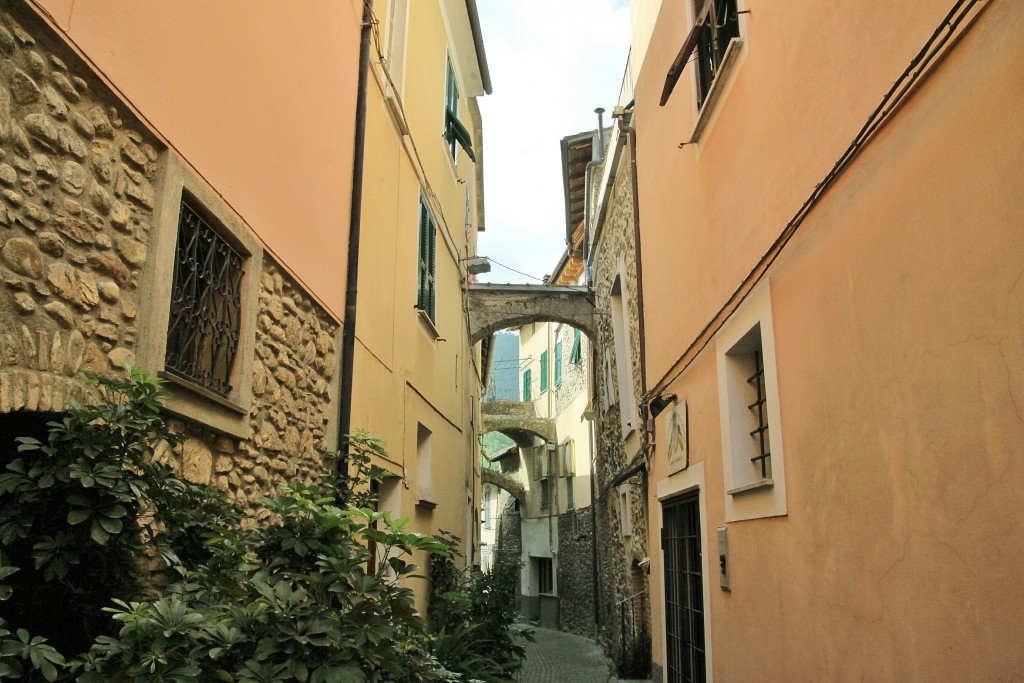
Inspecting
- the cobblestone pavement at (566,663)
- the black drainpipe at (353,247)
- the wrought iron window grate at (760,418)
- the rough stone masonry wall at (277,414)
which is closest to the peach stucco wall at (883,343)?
the wrought iron window grate at (760,418)

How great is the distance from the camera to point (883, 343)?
9.82ft

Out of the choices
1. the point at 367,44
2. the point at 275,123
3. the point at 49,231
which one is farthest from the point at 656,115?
the point at 49,231

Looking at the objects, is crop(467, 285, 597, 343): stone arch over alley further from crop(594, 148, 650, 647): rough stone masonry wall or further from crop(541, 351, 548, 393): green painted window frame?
crop(541, 351, 548, 393): green painted window frame

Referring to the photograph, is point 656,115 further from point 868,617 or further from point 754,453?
point 868,617

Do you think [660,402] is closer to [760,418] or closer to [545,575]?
[760,418]

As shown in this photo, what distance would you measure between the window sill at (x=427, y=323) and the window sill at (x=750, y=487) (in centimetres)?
421

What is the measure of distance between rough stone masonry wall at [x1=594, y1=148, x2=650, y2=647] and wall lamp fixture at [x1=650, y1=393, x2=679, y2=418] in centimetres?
153

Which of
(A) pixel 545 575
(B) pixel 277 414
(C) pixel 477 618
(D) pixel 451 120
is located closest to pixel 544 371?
(A) pixel 545 575

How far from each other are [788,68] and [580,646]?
14372mm

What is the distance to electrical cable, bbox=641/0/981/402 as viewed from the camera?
2.53 m

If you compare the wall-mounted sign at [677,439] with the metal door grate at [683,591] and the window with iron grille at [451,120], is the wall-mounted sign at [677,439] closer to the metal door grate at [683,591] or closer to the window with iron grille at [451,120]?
the metal door grate at [683,591]

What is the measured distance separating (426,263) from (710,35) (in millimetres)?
4105

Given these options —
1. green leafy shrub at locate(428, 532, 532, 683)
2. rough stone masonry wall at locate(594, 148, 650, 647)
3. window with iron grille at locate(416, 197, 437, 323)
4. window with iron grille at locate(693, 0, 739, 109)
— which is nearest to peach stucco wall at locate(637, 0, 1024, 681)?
window with iron grille at locate(693, 0, 739, 109)

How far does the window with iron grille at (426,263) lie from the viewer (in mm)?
8703
